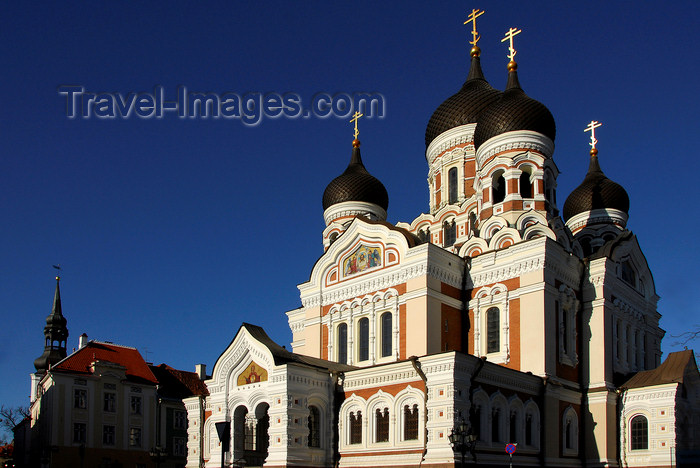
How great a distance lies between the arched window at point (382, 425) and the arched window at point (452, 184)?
11564 millimetres

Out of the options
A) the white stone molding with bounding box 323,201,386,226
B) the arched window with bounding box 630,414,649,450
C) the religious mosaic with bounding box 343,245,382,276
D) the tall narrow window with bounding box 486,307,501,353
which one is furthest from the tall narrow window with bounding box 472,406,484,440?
the white stone molding with bounding box 323,201,386,226

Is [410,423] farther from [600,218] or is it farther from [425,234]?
[600,218]

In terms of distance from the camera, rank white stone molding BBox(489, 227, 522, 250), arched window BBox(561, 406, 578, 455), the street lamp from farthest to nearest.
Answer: white stone molding BBox(489, 227, 522, 250) → arched window BBox(561, 406, 578, 455) → the street lamp

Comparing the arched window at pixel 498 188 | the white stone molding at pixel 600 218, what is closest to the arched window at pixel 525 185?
the arched window at pixel 498 188

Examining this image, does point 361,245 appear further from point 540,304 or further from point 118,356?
point 118,356

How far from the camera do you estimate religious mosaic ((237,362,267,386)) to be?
21484mm

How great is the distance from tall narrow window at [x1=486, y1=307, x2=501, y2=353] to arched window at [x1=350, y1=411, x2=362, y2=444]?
15.7 feet

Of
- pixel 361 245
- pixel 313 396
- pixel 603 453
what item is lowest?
pixel 603 453

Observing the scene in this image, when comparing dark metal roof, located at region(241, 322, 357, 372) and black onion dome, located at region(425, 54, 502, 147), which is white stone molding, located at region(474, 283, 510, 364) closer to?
dark metal roof, located at region(241, 322, 357, 372)

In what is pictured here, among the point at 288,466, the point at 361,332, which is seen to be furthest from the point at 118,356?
the point at 288,466

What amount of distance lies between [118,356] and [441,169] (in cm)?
1808

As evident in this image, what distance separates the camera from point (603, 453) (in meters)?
22.6

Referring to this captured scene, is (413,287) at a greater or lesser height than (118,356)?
greater

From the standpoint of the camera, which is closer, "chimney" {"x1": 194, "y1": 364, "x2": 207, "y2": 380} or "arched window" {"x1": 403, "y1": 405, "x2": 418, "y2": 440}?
"arched window" {"x1": 403, "y1": 405, "x2": 418, "y2": 440}
